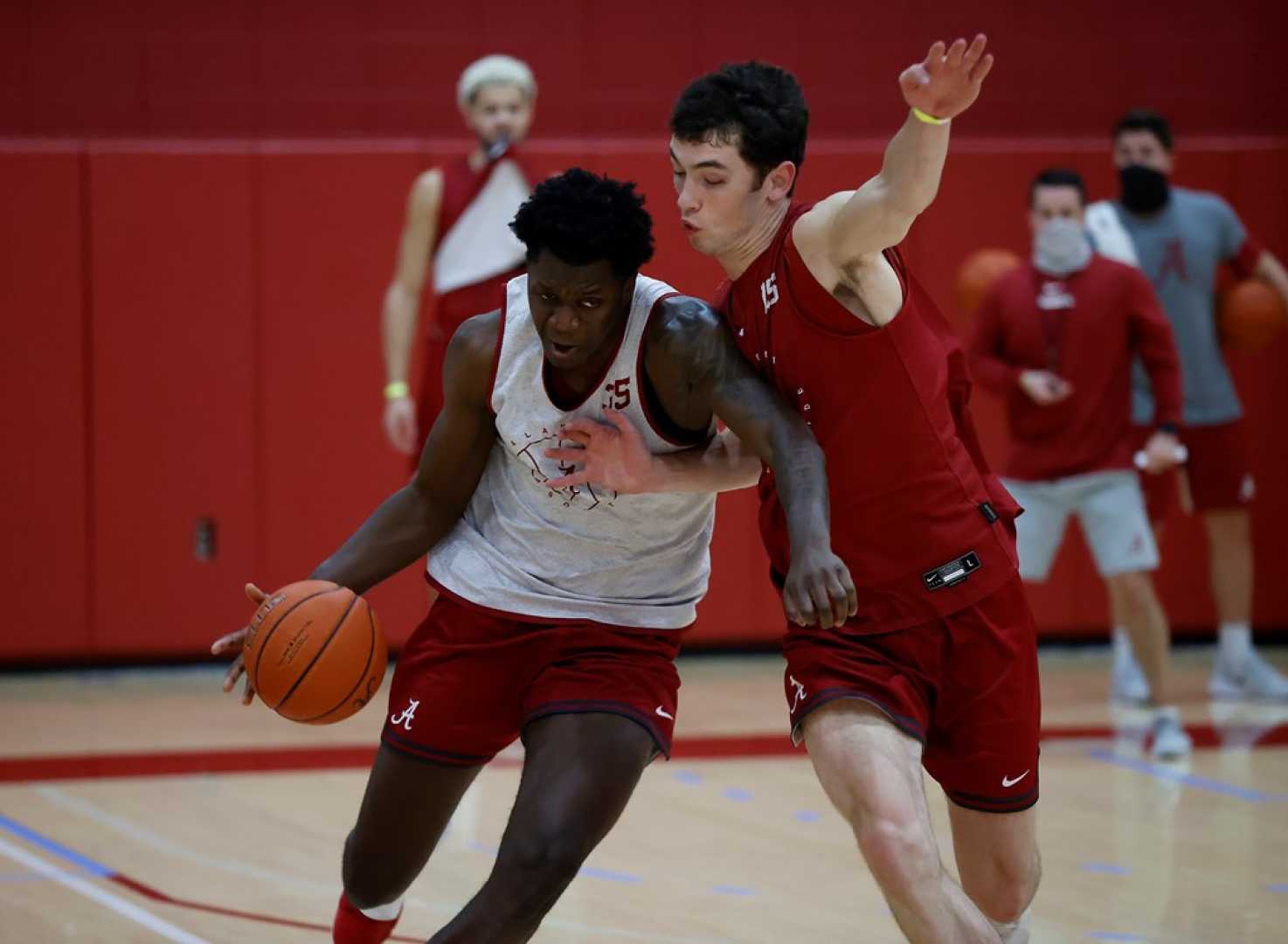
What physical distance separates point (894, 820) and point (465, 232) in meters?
3.85

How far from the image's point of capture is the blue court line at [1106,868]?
549cm

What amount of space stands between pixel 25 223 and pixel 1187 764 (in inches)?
219

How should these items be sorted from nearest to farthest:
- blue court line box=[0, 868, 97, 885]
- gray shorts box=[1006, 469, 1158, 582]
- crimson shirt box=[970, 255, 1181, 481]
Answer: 1. blue court line box=[0, 868, 97, 885]
2. gray shorts box=[1006, 469, 1158, 582]
3. crimson shirt box=[970, 255, 1181, 481]

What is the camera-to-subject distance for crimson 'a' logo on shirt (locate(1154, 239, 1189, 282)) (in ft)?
27.1

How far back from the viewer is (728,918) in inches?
199

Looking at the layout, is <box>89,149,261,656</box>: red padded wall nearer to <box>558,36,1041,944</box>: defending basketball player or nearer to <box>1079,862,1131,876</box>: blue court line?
<box>1079,862,1131,876</box>: blue court line

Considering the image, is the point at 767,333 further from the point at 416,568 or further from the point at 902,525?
the point at 416,568

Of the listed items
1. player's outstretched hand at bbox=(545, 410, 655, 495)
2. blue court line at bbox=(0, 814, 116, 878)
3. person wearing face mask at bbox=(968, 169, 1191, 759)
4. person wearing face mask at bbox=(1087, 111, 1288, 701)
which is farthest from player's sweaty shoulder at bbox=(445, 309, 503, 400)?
person wearing face mask at bbox=(1087, 111, 1288, 701)

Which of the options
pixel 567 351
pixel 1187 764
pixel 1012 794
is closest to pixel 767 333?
pixel 567 351

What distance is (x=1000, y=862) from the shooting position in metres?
3.96

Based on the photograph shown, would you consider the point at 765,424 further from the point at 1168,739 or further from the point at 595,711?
the point at 1168,739

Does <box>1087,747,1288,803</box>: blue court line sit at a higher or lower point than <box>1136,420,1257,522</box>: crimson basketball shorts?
lower

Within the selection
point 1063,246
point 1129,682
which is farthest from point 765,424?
point 1129,682

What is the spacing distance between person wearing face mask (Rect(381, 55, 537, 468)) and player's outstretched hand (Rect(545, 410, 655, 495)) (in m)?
3.03
